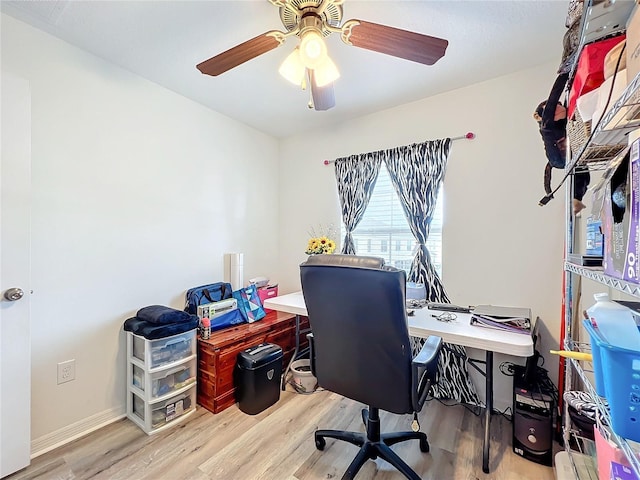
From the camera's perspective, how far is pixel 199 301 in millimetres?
2461

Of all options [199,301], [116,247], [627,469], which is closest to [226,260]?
[199,301]

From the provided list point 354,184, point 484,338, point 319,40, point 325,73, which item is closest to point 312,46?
point 319,40

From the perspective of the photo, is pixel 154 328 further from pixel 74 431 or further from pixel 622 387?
pixel 622 387

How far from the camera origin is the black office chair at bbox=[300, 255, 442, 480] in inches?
48.9

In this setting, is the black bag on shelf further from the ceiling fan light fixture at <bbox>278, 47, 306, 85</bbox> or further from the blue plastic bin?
the blue plastic bin

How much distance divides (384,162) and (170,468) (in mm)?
2760

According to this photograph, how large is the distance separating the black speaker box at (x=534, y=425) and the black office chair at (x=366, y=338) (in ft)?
2.45

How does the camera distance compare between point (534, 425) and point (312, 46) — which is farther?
point (534, 425)

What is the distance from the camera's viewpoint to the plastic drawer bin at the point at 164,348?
1942 millimetres

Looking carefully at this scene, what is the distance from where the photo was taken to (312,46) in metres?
1.34

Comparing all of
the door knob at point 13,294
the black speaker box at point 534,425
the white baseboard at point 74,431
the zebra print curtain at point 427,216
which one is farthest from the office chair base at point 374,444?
→ the door knob at point 13,294

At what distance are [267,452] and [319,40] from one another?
2300 millimetres

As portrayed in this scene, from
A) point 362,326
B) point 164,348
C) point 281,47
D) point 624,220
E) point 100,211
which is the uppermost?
point 281,47

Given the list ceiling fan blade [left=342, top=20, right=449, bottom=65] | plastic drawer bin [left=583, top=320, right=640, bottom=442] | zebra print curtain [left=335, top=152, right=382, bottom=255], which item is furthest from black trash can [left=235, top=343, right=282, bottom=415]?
ceiling fan blade [left=342, top=20, right=449, bottom=65]
